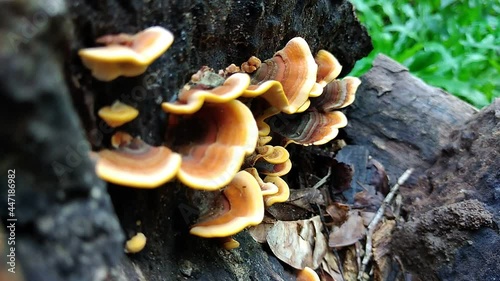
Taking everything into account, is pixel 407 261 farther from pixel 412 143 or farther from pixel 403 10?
pixel 403 10

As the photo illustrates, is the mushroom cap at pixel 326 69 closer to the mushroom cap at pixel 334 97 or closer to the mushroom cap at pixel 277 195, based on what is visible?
the mushroom cap at pixel 334 97

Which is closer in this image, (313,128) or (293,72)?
(293,72)

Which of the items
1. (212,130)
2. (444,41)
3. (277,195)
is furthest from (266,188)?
(444,41)

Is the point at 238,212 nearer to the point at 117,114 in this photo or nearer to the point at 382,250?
the point at 117,114

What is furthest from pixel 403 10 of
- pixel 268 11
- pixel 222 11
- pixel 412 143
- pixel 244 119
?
pixel 244 119

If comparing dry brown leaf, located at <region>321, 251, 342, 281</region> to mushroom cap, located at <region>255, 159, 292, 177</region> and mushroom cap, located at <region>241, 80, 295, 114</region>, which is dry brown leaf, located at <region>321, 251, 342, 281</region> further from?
mushroom cap, located at <region>241, 80, 295, 114</region>
